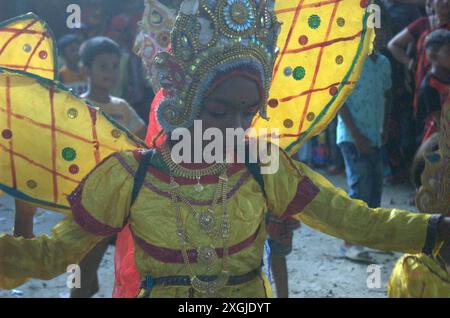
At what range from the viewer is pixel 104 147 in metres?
2.49

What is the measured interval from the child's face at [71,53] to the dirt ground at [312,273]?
1565mm

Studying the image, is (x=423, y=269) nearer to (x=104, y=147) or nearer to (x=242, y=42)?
(x=242, y=42)

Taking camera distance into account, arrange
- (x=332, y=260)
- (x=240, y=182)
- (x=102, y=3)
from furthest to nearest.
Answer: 1. (x=102, y=3)
2. (x=332, y=260)
3. (x=240, y=182)

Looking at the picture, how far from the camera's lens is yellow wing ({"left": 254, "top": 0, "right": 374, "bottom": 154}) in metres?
2.50

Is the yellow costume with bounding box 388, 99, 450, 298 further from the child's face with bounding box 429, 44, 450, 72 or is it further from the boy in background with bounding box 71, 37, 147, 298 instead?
the child's face with bounding box 429, 44, 450, 72

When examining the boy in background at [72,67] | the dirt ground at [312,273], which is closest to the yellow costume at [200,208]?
the dirt ground at [312,273]

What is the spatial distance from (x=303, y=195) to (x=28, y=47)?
116 cm

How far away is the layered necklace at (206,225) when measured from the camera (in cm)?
211

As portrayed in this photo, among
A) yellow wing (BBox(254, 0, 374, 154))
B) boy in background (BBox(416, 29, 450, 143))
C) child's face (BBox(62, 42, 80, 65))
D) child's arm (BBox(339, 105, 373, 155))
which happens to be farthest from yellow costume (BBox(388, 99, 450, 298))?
child's face (BBox(62, 42, 80, 65))

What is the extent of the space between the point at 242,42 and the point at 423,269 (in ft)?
2.74

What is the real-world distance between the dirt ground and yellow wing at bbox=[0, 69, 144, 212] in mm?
2077

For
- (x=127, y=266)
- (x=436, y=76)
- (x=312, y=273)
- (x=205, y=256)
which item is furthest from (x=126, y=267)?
(x=436, y=76)

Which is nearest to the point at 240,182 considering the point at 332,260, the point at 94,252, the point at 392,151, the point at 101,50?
the point at 94,252

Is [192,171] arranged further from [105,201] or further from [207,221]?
[105,201]
